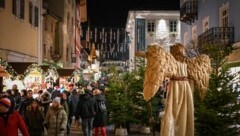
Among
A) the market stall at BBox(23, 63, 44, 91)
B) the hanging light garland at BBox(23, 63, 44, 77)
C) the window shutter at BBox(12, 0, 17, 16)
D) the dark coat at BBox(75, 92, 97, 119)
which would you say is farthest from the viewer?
the window shutter at BBox(12, 0, 17, 16)

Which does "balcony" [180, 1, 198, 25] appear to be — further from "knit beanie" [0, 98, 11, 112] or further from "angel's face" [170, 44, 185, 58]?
"knit beanie" [0, 98, 11, 112]

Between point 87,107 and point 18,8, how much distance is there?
1414cm

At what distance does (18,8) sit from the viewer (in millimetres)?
28172

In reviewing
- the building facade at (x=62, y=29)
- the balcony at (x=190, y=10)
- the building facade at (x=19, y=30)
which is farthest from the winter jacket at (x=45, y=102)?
the building facade at (x=62, y=29)

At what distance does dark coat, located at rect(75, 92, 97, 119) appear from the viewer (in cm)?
1570

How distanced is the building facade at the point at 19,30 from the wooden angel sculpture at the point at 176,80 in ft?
53.8

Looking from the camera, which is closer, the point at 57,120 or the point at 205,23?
the point at 57,120

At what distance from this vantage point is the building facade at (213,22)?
1124 inches

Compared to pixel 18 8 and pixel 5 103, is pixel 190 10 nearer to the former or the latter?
pixel 18 8

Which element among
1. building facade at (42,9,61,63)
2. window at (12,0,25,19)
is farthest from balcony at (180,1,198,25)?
window at (12,0,25,19)

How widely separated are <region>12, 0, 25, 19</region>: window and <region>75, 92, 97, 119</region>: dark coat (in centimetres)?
1249

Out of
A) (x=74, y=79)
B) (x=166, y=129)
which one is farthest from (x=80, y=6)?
(x=166, y=129)

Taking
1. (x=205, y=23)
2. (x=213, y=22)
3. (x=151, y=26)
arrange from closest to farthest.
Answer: (x=213, y=22) → (x=205, y=23) → (x=151, y=26)

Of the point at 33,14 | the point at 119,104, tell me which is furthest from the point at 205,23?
the point at 119,104
